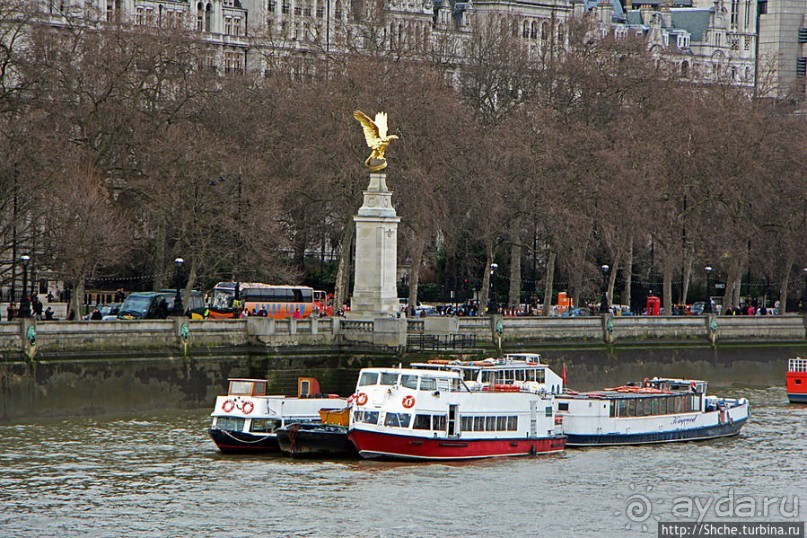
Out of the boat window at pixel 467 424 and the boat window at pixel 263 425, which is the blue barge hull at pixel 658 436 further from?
the boat window at pixel 263 425

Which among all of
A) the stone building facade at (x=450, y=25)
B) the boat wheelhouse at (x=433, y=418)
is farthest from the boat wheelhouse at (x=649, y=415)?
the stone building facade at (x=450, y=25)

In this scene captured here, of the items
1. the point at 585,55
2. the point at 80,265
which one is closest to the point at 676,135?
the point at 585,55

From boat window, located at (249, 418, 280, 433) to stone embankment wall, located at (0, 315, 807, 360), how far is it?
9.42m

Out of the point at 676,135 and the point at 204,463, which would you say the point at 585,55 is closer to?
the point at 676,135

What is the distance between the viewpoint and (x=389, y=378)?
6550 centimetres

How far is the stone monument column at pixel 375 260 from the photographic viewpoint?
264 feet

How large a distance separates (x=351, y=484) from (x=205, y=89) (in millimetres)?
46731

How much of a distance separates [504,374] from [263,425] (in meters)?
8.49

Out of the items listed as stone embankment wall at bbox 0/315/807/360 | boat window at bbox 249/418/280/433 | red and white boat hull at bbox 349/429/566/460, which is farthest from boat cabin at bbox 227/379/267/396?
stone embankment wall at bbox 0/315/807/360

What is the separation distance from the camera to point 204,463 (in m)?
63.3

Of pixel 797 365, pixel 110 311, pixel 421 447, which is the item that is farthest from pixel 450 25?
pixel 421 447

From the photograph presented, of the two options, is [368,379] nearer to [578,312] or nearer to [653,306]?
[578,312]

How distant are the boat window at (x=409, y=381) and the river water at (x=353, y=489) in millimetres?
2473

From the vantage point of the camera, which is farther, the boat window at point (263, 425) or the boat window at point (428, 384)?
the boat window at point (263, 425)
